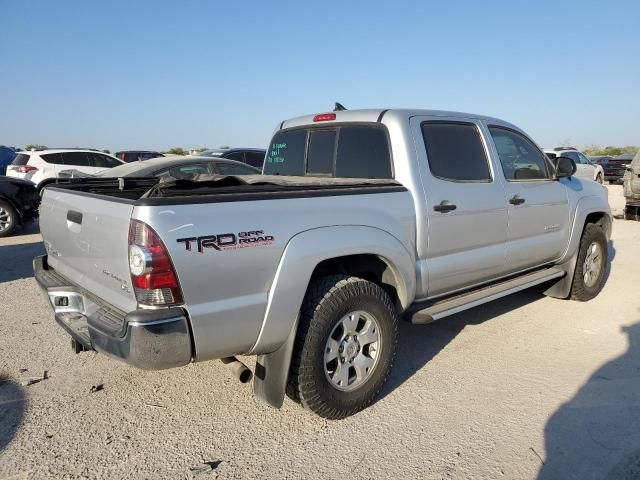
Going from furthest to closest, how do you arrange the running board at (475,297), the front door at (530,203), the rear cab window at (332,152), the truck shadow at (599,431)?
1. the front door at (530,203)
2. the rear cab window at (332,152)
3. the running board at (475,297)
4. the truck shadow at (599,431)

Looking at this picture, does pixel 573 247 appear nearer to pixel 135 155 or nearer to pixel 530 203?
pixel 530 203

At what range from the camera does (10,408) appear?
316 cm

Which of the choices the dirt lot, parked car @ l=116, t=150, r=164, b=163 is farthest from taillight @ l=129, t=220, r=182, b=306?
parked car @ l=116, t=150, r=164, b=163

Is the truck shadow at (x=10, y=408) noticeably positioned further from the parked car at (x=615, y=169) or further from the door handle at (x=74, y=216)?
the parked car at (x=615, y=169)

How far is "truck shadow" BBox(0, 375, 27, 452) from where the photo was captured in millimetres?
2873

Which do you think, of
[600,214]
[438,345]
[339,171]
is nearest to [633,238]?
[600,214]

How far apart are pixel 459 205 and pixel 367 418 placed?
5.68ft

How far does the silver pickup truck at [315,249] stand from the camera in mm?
2406

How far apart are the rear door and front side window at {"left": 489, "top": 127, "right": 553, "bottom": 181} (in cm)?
28

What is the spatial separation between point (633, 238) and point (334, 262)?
8.70m

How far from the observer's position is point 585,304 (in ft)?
17.8

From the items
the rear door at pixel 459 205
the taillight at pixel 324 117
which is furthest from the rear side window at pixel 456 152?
the taillight at pixel 324 117

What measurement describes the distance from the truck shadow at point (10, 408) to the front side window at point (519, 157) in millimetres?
4145

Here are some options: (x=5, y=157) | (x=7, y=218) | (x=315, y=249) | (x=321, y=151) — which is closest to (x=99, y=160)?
(x=7, y=218)
